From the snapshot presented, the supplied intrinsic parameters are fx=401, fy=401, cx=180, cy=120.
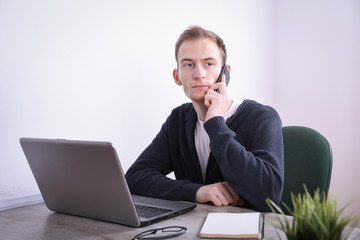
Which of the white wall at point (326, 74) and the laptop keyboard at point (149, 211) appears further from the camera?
the white wall at point (326, 74)

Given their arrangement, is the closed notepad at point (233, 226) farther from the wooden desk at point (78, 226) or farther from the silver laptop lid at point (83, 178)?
the silver laptop lid at point (83, 178)

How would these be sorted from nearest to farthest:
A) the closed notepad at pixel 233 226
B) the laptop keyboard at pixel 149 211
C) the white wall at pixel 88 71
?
the closed notepad at pixel 233 226 → the laptop keyboard at pixel 149 211 → the white wall at pixel 88 71

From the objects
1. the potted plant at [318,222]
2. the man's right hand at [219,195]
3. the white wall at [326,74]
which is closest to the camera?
the potted plant at [318,222]

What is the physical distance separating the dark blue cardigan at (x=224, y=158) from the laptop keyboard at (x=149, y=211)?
18cm

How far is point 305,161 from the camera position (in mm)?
1568

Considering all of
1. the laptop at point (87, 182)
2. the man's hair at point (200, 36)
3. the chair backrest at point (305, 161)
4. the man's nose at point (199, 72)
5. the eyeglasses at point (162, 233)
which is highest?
the man's hair at point (200, 36)

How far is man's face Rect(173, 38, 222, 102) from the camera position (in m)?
1.61

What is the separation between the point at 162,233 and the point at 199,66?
2.74 ft

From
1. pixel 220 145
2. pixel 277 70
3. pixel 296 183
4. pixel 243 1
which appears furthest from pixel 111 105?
pixel 277 70

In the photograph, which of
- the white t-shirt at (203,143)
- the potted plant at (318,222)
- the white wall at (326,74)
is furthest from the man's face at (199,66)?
the white wall at (326,74)

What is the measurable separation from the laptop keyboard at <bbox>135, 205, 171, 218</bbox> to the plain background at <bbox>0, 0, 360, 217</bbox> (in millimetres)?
543

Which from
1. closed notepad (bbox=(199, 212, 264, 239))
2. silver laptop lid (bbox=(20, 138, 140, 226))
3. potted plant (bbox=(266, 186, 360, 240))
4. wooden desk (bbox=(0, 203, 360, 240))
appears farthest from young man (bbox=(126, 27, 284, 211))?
potted plant (bbox=(266, 186, 360, 240))

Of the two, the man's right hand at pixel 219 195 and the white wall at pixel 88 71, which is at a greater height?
the white wall at pixel 88 71

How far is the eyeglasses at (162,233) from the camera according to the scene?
0.90 m
